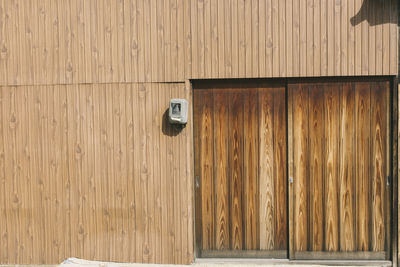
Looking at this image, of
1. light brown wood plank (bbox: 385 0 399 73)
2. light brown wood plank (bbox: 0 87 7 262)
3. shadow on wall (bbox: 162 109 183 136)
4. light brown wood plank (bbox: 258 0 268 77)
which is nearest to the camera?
light brown wood plank (bbox: 385 0 399 73)

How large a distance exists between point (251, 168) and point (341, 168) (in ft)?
3.38

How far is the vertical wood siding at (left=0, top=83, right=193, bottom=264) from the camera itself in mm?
4746

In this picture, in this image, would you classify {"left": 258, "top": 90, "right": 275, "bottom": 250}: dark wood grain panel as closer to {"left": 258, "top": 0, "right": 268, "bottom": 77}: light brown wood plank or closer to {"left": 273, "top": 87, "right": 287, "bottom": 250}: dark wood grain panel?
{"left": 273, "top": 87, "right": 287, "bottom": 250}: dark wood grain panel

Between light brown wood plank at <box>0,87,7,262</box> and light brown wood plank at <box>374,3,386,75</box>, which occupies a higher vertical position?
light brown wood plank at <box>374,3,386,75</box>

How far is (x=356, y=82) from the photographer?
464cm

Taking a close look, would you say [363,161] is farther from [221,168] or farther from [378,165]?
[221,168]

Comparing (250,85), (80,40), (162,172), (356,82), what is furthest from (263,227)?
(80,40)

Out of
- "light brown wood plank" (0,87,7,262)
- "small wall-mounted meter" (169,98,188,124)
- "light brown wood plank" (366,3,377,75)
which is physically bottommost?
"light brown wood plank" (0,87,7,262)

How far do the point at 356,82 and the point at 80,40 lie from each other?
3215 mm

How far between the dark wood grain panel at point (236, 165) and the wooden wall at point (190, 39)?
0.37 metres

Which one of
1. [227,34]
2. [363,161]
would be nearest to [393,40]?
[363,161]

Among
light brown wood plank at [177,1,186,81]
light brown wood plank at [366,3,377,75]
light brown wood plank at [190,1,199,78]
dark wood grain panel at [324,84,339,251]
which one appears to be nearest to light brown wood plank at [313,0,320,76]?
dark wood grain panel at [324,84,339,251]

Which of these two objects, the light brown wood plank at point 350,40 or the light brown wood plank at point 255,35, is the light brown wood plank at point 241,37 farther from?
the light brown wood plank at point 350,40

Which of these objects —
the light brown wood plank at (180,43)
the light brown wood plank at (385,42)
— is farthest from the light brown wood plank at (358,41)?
the light brown wood plank at (180,43)
